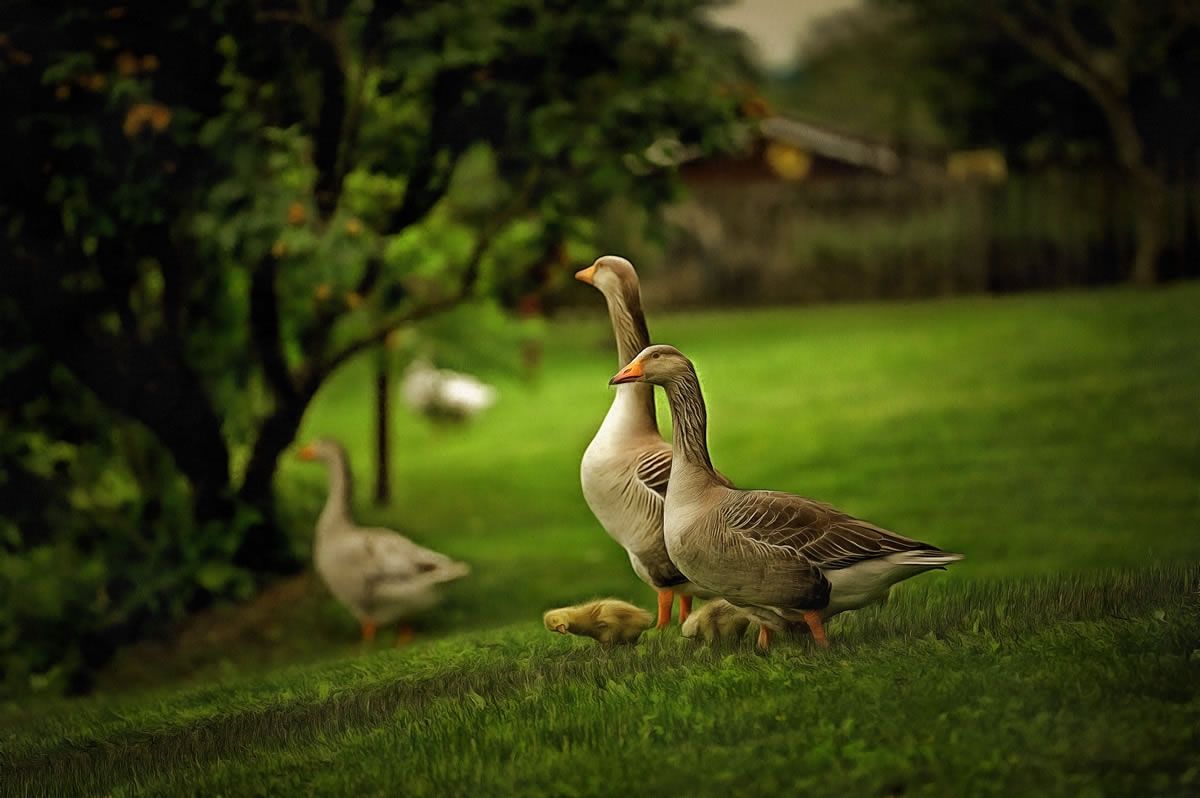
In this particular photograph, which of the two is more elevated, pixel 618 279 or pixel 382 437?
pixel 618 279

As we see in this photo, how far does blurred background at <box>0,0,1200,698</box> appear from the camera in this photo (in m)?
9.55

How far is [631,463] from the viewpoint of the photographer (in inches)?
229

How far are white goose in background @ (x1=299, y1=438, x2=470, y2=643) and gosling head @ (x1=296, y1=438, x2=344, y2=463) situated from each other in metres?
0.46

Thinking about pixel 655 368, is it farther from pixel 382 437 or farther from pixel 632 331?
pixel 382 437

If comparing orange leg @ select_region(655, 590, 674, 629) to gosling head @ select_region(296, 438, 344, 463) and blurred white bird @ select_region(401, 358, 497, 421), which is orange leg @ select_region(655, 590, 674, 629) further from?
blurred white bird @ select_region(401, 358, 497, 421)

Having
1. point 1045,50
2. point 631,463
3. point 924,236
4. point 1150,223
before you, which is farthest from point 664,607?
point 1045,50

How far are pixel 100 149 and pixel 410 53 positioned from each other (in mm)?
2339

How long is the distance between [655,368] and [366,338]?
6.53m

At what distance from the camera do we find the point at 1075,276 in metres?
23.7

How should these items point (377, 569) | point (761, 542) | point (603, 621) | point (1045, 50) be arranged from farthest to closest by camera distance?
1. point (1045, 50)
2. point (377, 569)
3. point (603, 621)
4. point (761, 542)

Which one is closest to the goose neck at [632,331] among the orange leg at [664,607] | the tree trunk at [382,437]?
the orange leg at [664,607]

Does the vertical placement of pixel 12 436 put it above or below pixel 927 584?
above

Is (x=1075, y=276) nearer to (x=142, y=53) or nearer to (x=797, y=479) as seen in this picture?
(x=797, y=479)

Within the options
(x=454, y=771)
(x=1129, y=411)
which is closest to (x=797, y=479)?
(x=1129, y=411)
